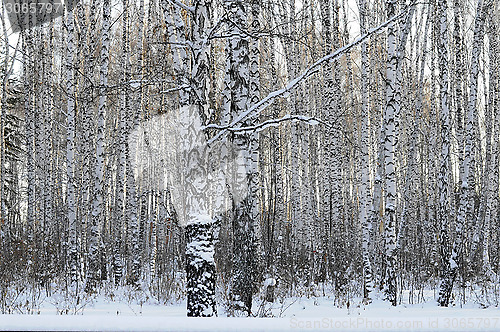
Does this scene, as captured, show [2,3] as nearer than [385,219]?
No

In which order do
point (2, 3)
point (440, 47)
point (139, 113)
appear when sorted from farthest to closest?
point (2, 3)
point (139, 113)
point (440, 47)

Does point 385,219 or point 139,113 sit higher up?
point 139,113

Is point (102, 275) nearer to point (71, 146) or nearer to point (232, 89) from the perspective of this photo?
point (71, 146)

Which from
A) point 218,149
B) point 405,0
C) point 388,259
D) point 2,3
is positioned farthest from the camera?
point 2,3

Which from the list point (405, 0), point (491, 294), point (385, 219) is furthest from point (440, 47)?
point (491, 294)

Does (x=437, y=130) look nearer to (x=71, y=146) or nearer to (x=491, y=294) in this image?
(x=491, y=294)

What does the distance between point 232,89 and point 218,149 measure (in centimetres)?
166

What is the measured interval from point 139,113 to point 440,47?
8533mm

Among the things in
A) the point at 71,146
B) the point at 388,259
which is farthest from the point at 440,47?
the point at 71,146

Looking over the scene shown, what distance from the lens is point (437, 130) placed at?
1762cm

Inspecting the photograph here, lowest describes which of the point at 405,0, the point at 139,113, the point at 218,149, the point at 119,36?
the point at 218,149

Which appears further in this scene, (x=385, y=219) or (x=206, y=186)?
(x=385, y=219)

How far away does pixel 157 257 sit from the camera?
39.9 feet

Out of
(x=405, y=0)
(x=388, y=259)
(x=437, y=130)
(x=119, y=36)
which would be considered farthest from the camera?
(x=119, y=36)
